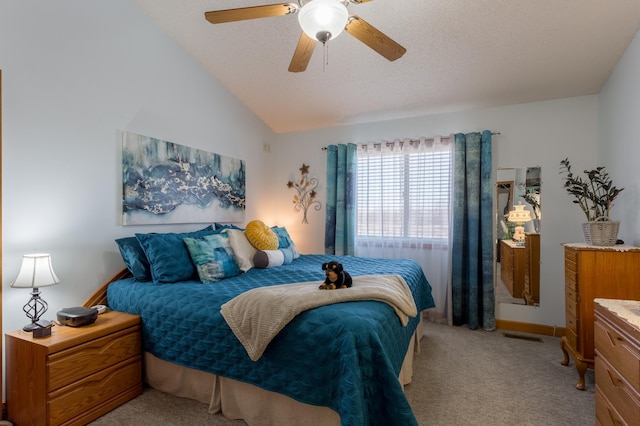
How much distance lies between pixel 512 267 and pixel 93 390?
12.8ft

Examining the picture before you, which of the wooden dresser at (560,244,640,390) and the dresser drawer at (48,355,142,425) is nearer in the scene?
the dresser drawer at (48,355,142,425)

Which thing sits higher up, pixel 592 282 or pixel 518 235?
pixel 518 235

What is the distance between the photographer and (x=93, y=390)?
6.25 feet

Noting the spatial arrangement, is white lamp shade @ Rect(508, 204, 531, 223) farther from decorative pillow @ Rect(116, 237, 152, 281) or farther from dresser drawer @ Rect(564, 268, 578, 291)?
decorative pillow @ Rect(116, 237, 152, 281)

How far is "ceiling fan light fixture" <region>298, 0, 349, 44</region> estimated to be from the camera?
5.16 feet

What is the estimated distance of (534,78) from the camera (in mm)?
3014

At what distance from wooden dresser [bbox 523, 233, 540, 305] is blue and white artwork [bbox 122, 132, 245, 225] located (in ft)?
11.0

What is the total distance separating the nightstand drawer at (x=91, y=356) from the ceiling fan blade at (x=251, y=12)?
206 centimetres

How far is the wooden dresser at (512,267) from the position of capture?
3465 mm

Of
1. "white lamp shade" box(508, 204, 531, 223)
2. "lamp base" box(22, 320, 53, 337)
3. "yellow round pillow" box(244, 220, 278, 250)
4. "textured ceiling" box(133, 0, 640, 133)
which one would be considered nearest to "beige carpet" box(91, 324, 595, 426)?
"lamp base" box(22, 320, 53, 337)

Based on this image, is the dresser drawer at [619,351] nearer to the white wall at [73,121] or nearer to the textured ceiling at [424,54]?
the textured ceiling at [424,54]

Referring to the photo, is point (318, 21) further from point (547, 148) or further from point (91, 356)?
point (547, 148)

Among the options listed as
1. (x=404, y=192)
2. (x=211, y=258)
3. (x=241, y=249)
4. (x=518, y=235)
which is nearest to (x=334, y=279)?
(x=211, y=258)

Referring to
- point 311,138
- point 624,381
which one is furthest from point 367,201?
point 624,381
